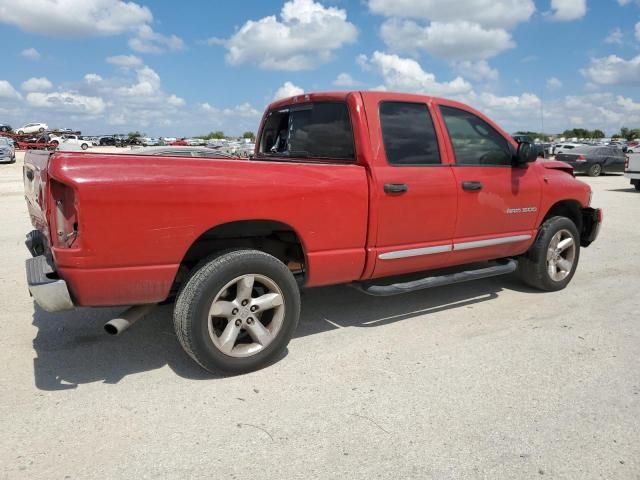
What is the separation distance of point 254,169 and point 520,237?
9.46 feet

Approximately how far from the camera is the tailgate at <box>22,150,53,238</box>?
3122mm

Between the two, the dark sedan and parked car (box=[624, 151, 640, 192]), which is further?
the dark sedan

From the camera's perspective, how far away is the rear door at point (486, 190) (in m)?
4.44

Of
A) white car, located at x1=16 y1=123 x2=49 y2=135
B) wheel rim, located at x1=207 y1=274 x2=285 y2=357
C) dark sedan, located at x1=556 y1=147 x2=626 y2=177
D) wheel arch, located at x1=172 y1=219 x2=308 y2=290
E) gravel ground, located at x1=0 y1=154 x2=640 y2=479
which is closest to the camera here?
gravel ground, located at x1=0 y1=154 x2=640 y2=479

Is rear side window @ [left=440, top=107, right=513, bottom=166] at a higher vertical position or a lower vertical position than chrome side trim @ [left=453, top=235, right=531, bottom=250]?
higher

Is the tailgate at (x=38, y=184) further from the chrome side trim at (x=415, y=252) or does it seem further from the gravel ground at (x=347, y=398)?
the chrome side trim at (x=415, y=252)

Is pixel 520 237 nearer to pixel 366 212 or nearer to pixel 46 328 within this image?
pixel 366 212

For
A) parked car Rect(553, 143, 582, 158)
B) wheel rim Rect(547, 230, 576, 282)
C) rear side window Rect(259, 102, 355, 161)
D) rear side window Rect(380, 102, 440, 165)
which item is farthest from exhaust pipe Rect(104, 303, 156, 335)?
parked car Rect(553, 143, 582, 158)

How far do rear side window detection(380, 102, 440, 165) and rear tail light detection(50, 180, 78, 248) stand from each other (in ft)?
7.38

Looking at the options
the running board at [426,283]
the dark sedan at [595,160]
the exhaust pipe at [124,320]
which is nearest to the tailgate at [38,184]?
the exhaust pipe at [124,320]

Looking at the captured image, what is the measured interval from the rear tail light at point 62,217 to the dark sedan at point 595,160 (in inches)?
942

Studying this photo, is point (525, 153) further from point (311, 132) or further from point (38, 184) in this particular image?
point (38, 184)

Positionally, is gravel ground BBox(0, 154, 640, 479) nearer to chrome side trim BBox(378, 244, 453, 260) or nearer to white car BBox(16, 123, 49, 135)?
chrome side trim BBox(378, 244, 453, 260)

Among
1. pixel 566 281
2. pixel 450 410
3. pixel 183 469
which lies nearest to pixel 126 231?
pixel 183 469
